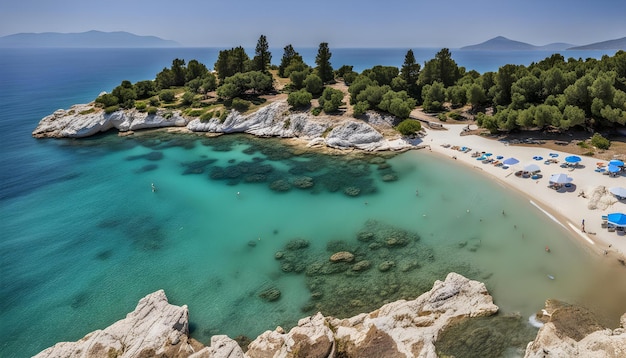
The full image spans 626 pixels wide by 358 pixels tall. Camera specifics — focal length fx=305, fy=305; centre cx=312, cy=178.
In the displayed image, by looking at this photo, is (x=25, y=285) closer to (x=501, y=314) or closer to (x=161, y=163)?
(x=161, y=163)

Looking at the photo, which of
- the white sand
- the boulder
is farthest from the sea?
the white sand

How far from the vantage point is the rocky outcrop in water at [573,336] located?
17688 mm

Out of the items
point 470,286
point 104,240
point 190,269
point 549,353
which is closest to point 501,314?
point 470,286

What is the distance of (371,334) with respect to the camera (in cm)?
2177

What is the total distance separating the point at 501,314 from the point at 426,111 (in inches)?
2494

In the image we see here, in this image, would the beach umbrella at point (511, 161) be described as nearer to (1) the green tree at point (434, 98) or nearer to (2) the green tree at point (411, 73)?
(1) the green tree at point (434, 98)

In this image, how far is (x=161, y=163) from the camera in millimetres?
59938

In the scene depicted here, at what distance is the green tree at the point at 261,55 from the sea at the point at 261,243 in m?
51.7

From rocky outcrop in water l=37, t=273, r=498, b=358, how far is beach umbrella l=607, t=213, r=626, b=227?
18463 mm

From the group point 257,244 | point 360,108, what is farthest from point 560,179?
point 257,244

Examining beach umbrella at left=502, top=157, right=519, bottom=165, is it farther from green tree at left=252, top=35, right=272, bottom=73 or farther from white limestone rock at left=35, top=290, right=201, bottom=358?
green tree at left=252, top=35, right=272, bottom=73

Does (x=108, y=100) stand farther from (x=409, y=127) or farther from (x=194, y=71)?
(x=409, y=127)

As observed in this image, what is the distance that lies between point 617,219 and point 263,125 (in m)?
64.9

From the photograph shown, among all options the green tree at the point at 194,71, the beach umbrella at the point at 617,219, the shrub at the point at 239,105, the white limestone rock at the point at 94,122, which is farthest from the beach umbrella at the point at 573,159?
the green tree at the point at 194,71
